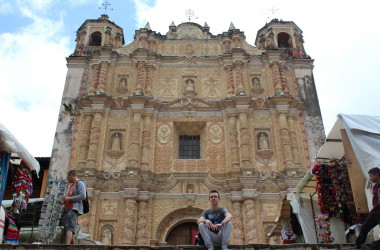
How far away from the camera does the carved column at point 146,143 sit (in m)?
15.4

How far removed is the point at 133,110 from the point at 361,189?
10.8 meters

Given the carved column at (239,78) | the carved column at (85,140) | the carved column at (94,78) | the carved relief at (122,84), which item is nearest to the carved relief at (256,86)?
the carved column at (239,78)

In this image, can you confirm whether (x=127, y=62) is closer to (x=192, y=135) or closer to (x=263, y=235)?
(x=192, y=135)

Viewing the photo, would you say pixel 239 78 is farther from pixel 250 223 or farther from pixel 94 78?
pixel 250 223

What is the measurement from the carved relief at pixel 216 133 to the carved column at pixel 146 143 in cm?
248

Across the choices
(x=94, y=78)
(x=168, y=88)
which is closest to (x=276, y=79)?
(x=168, y=88)

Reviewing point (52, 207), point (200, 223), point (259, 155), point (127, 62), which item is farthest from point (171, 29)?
point (200, 223)

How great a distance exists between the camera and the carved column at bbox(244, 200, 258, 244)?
13.6m

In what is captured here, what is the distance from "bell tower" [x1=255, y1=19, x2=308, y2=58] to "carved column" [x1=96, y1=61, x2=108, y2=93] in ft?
25.0

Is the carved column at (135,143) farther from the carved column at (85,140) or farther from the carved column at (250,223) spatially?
the carved column at (250,223)

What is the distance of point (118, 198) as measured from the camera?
A: 1469 centimetres

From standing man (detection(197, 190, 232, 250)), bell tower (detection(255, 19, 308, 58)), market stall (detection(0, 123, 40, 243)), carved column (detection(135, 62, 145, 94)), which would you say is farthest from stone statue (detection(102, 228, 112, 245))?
bell tower (detection(255, 19, 308, 58))

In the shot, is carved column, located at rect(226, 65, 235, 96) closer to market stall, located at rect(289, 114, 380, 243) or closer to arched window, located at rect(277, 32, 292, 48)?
arched window, located at rect(277, 32, 292, 48)

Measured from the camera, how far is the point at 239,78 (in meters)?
17.6
